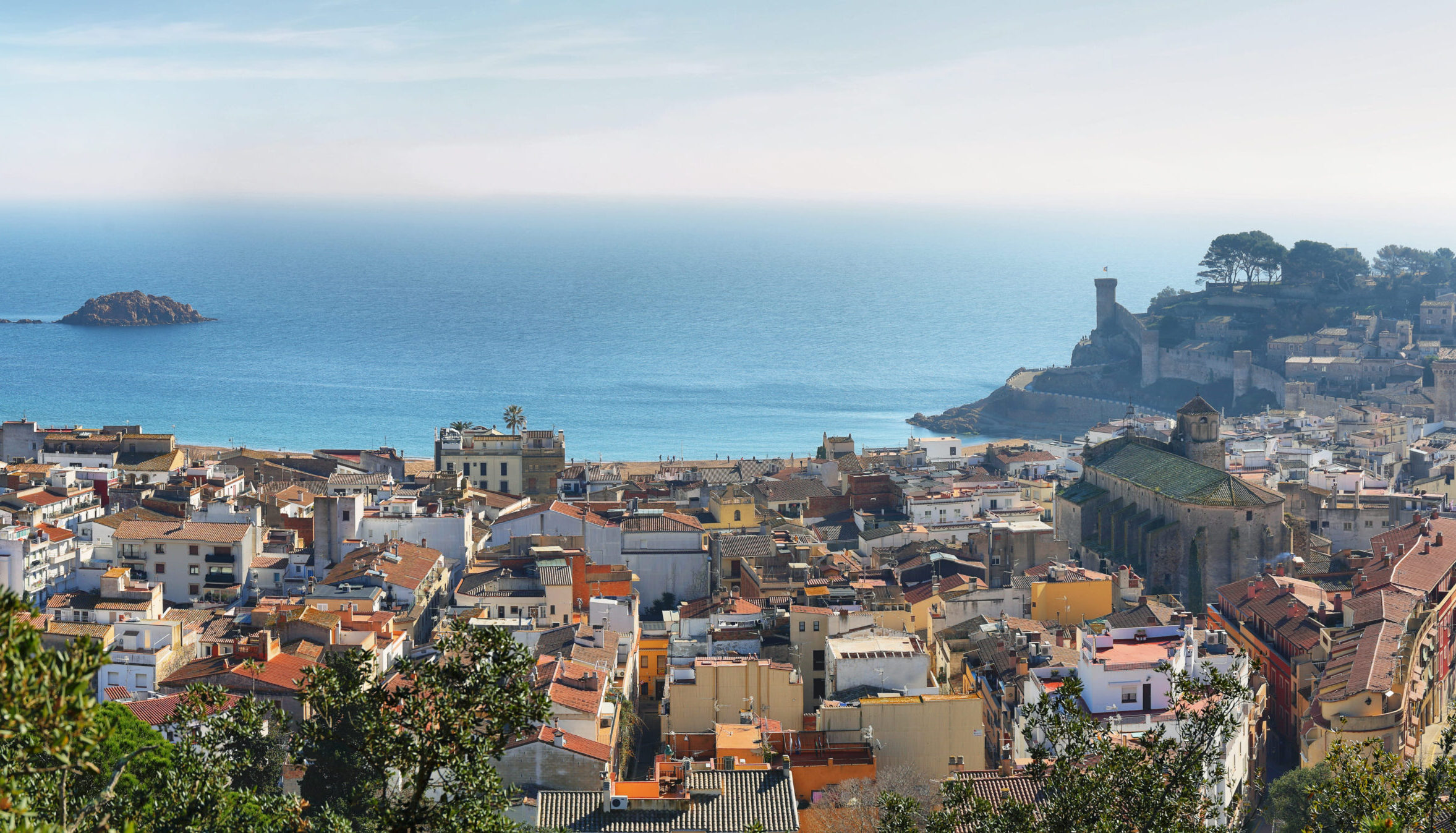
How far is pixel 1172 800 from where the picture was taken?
14.2 m

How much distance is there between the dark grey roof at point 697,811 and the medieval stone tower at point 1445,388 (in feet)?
191

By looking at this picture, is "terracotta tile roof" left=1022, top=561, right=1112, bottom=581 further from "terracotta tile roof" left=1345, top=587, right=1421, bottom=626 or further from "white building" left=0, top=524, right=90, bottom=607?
"white building" left=0, top=524, right=90, bottom=607

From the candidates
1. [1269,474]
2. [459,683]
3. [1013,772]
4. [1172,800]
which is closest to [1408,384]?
[1269,474]

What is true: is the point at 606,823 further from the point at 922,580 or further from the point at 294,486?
the point at 294,486

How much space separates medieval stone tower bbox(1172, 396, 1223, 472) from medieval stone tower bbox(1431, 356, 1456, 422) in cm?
3037

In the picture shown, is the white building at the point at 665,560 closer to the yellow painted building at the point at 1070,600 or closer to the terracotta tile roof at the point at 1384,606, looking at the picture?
the yellow painted building at the point at 1070,600

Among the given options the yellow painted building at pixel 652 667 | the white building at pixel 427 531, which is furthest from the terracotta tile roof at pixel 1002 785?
the white building at pixel 427 531

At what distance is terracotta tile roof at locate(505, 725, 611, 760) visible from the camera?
2194 centimetres

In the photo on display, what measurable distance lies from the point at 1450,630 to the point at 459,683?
25.6m

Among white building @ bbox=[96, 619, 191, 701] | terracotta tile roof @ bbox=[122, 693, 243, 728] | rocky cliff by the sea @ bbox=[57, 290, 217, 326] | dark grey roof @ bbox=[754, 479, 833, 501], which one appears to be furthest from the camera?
rocky cliff by the sea @ bbox=[57, 290, 217, 326]

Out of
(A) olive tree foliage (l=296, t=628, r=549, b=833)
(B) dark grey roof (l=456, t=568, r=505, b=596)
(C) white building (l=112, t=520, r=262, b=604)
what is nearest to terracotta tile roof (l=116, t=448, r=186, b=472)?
(C) white building (l=112, t=520, r=262, b=604)

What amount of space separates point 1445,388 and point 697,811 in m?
60.5

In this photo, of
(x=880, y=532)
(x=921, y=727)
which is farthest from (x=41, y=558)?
(x=921, y=727)

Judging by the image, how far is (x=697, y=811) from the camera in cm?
2019
